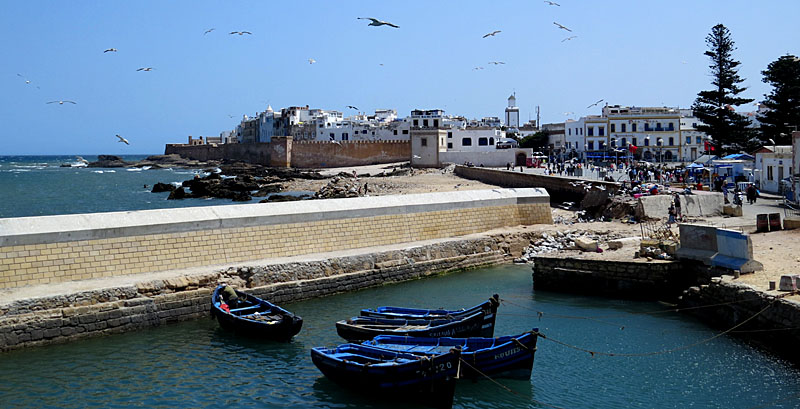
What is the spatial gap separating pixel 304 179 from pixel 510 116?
145ft

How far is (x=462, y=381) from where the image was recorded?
10.8m

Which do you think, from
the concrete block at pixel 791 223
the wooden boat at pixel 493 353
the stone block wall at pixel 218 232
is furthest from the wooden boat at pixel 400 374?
the concrete block at pixel 791 223

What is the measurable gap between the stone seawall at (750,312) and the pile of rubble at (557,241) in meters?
4.90

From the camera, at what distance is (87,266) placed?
46.1 ft

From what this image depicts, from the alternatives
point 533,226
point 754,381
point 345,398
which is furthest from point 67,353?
point 533,226

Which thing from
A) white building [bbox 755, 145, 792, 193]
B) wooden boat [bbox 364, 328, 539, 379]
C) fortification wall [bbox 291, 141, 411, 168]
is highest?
fortification wall [bbox 291, 141, 411, 168]

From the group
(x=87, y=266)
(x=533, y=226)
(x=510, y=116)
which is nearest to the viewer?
(x=87, y=266)

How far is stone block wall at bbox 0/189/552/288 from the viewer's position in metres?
13.6

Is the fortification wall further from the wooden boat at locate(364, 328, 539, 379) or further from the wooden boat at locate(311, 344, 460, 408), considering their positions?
the wooden boat at locate(311, 344, 460, 408)

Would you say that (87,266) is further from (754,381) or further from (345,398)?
(754,381)

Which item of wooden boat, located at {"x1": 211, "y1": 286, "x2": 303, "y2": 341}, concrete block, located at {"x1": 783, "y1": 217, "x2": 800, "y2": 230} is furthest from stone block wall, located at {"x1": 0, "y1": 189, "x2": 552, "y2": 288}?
concrete block, located at {"x1": 783, "y1": 217, "x2": 800, "y2": 230}

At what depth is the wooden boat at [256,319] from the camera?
12.3 m

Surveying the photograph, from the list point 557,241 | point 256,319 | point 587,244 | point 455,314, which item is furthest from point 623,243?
point 256,319

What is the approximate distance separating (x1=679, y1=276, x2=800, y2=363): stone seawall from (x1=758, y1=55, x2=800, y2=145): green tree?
26.7m
